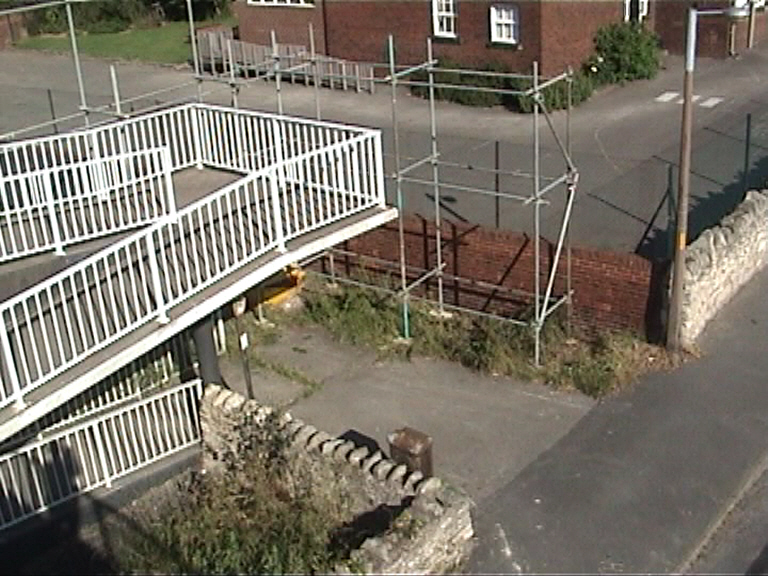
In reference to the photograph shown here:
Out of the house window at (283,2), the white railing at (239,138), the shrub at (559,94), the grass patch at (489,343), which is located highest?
the house window at (283,2)

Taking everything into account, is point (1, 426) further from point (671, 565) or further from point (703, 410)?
point (703, 410)

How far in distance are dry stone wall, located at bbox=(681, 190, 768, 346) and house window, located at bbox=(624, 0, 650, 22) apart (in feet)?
39.2

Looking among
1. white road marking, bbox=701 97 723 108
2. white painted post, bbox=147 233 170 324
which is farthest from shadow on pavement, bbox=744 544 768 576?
white road marking, bbox=701 97 723 108

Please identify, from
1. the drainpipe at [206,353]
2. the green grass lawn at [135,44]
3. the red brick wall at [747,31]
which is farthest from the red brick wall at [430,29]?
the drainpipe at [206,353]

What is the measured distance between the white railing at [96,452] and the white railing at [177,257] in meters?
1.71

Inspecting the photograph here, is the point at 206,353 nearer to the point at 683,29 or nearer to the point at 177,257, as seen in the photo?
the point at 177,257

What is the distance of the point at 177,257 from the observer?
10.4 meters

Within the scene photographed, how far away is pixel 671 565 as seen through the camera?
921 cm

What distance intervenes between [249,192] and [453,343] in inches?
138

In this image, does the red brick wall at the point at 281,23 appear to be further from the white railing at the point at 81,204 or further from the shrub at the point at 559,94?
the white railing at the point at 81,204

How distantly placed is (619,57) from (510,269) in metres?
12.4

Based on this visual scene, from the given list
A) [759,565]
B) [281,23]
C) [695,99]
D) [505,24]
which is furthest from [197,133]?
[281,23]

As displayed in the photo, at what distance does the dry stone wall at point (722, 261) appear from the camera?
12.6m

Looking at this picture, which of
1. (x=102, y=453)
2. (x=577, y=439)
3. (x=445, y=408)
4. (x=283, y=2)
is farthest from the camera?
(x=283, y=2)
